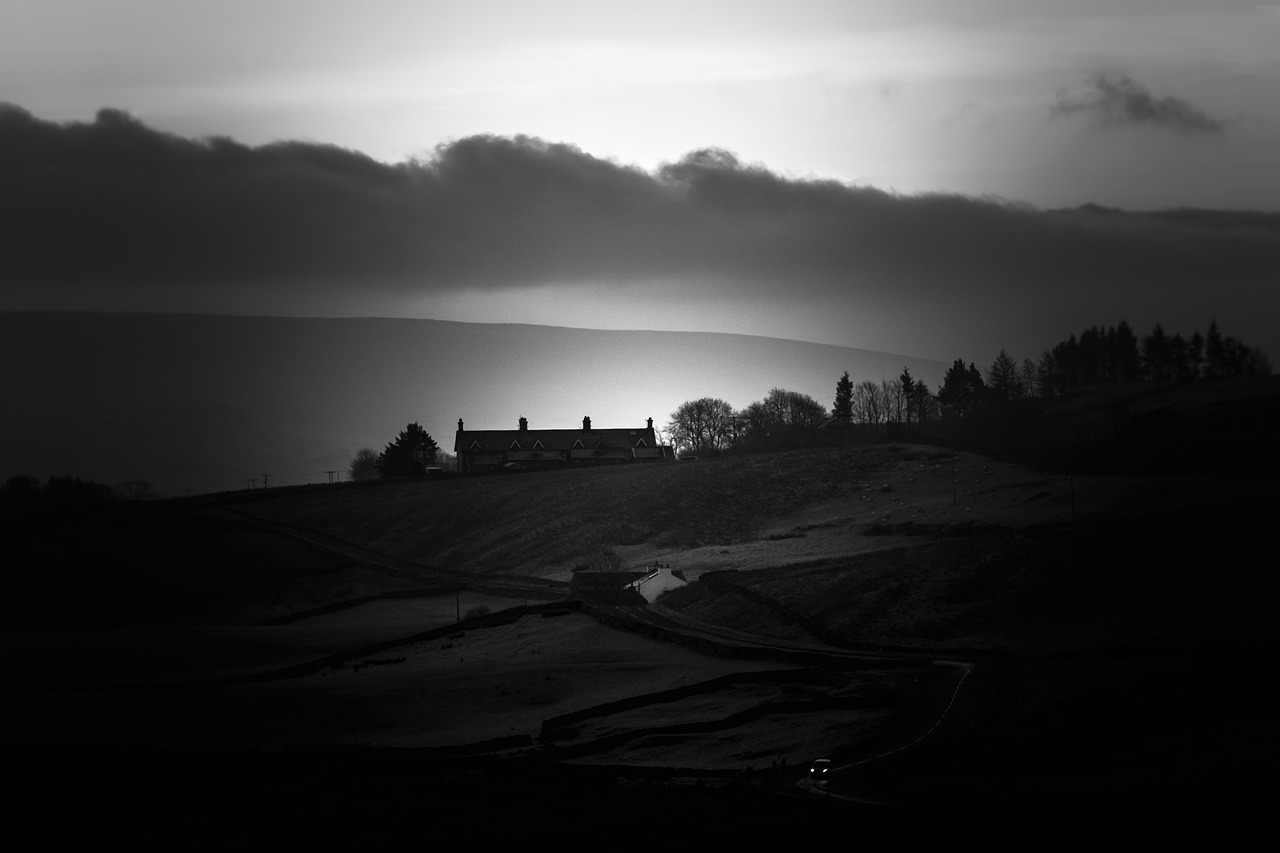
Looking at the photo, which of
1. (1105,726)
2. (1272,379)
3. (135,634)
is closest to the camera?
(1105,726)

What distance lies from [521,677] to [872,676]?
19.2 meters

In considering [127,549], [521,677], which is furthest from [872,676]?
[127,549]

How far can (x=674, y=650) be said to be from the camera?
252ft

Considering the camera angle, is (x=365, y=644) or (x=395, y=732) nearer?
(x=395, y=732)

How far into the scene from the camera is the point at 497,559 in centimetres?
12588

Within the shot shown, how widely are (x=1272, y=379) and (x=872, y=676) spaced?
511 feet

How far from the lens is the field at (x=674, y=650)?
47938 millimetres

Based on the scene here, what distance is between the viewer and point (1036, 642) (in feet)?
243

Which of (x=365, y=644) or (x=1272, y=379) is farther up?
(x=1272, y=379)

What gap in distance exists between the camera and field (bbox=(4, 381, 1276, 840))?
157 feet

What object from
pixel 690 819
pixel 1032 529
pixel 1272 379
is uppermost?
pixel 1272 379

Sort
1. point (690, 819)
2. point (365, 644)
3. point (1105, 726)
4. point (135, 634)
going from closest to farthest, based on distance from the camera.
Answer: point (690, 819)
point (1105, 726)
point (365, 644)
point (135, 634)

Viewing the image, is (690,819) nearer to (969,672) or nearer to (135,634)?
(969,672)

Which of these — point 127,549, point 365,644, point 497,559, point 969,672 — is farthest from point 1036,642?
point 127,549
